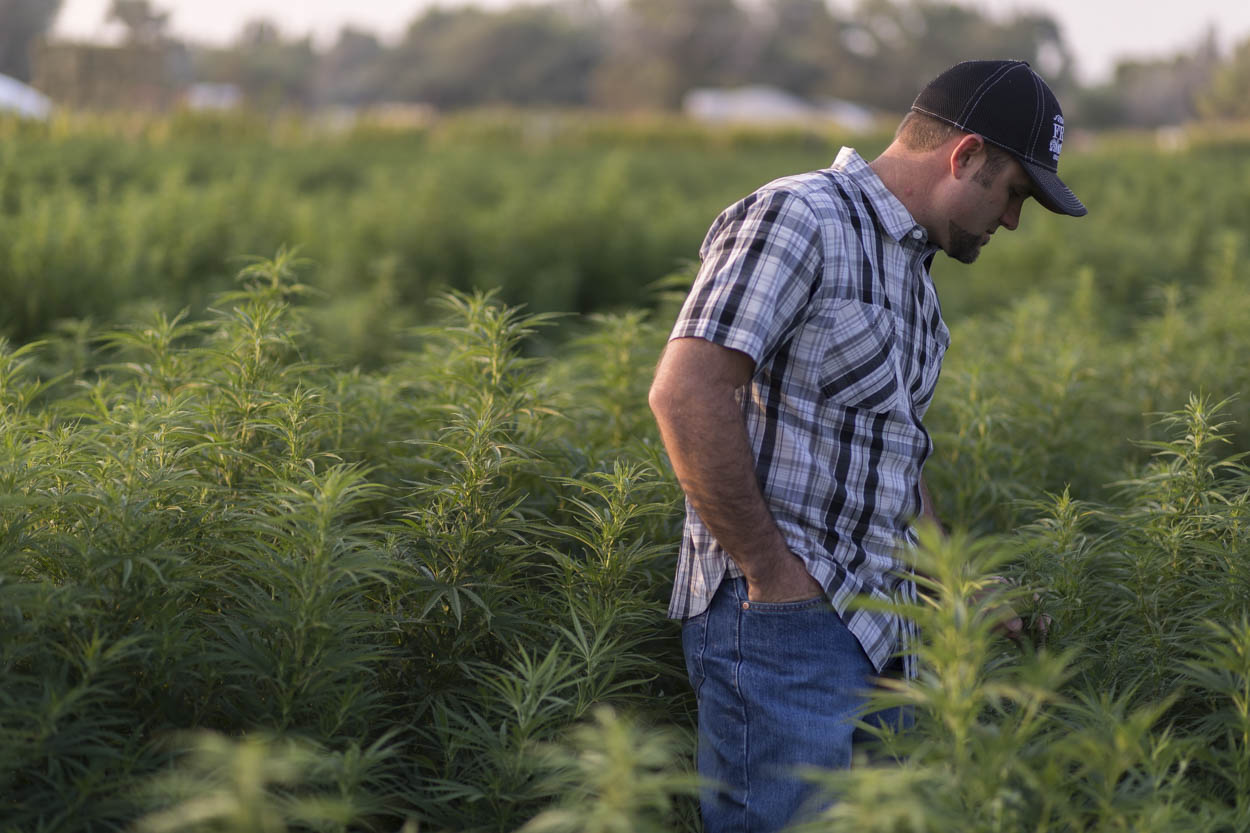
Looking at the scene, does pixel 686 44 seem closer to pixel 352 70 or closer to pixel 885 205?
pixel 352 70

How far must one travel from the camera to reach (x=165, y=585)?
273 centimetres

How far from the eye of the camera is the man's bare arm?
2596mm

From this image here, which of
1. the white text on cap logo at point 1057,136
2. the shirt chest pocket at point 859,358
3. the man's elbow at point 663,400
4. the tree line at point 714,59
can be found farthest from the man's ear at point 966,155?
the tree line at point 714,59

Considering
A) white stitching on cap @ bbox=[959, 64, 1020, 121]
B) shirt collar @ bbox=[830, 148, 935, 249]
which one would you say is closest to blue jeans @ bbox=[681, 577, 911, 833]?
shirt collar @ bbox=[830, 148, 935, 249]

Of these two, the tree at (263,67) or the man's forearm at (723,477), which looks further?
the tree at (263,67)

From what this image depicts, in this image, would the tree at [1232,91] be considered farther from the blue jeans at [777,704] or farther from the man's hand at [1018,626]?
the blue jeans at [777,704]

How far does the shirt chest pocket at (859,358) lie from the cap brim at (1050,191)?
521mm

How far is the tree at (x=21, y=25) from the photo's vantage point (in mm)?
70938

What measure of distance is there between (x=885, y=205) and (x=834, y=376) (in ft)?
1.47

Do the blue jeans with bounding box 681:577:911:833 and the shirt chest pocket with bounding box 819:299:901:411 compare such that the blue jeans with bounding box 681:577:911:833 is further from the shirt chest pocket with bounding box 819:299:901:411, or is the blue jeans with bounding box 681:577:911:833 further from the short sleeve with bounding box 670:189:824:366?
the short sleeve with bounding box 670:189:824:366

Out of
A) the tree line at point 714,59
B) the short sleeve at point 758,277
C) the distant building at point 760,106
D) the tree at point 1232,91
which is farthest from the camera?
the tree line at point 714,59

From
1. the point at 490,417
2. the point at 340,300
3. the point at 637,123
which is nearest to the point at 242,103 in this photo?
the point at 637,123

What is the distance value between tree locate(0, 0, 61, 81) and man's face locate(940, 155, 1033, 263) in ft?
259

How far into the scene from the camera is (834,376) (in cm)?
279
